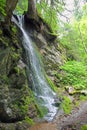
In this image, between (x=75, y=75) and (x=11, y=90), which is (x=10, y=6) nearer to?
(x=11, y=90)

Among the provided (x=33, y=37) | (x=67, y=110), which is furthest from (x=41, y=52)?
(x=67, y=110)

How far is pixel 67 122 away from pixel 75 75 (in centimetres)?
738

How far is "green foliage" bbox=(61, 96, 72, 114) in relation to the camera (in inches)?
412

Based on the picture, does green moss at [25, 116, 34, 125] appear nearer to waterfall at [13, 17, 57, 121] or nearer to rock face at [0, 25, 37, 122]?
rock face at [0, 25, 37, 122]

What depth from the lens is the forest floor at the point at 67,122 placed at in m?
8.16

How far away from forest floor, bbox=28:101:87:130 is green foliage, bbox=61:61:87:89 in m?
4.05

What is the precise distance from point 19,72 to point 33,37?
19.9 feet

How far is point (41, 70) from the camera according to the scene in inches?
536

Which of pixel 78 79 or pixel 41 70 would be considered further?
pixel 78 79

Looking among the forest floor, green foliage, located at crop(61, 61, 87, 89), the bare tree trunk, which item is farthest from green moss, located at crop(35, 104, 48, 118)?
green foliage, located at crop(61, 61, 87, 89)

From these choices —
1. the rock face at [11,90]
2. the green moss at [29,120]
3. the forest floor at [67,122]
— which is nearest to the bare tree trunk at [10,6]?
the rock face at [11,90]

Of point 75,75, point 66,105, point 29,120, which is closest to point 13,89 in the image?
point 29,120

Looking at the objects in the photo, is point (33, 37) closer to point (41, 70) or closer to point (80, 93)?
point (41, 70)

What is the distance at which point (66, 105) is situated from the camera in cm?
1105
